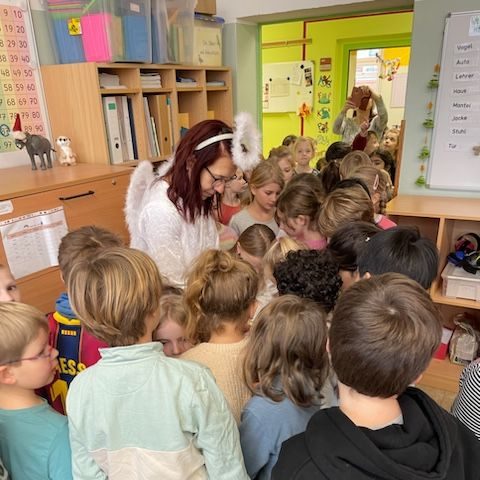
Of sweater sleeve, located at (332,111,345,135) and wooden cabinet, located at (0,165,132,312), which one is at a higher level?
sweater sleeve, located at (332,111,345,135)

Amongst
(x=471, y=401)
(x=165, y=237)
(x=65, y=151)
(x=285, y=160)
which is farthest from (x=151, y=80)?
(x=471, y=401)

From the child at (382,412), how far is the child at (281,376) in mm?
212

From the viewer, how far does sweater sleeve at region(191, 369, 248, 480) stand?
2.73ft

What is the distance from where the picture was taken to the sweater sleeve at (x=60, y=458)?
924 mm

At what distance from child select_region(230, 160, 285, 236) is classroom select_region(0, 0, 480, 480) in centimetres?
1

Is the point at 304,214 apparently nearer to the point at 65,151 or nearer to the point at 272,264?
the point at 272,264

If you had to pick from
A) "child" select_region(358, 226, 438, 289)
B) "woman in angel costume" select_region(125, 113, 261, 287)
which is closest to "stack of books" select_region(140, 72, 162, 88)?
"woman in angel costume" select_region(125, 113, 261, 287)

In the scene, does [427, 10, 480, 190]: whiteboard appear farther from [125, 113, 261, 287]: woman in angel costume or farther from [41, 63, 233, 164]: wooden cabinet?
[41, 63, 233, 164]: wooden cabinet

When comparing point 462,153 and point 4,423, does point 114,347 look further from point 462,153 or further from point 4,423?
point 462,153

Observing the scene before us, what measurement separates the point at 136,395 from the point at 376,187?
1.72 metres

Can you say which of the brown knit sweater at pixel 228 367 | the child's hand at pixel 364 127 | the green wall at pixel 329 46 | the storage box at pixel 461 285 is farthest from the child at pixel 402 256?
the green wall at pixel 329 46

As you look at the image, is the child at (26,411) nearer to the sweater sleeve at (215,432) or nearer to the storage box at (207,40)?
the sweater sleeve at (215,432)

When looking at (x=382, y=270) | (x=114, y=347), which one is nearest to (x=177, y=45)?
(x=382, y=270)

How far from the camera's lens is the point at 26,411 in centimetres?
93
